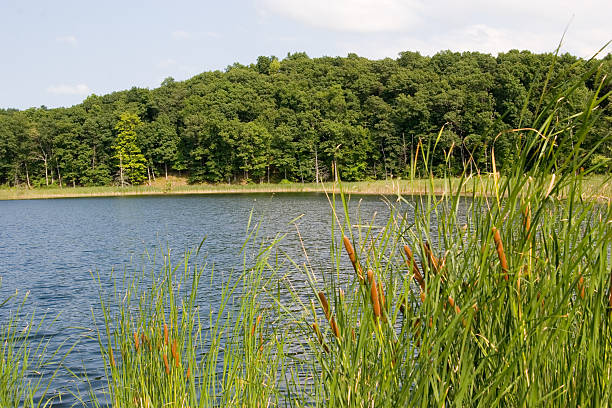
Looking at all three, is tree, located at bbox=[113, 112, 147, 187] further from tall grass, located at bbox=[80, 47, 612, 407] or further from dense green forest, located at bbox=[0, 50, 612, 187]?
tall grass, located at bbox=[80, 47, 612, 407]

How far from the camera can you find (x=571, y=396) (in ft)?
6.01

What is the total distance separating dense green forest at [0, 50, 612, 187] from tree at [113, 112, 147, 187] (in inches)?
4.5

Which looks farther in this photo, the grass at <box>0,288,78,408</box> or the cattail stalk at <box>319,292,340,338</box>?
the grass at <box>0,288,78,408</box>

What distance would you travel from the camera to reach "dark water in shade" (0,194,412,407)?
837 cm

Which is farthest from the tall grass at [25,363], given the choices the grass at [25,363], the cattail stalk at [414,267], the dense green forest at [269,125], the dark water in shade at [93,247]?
the dense green forest at [269,125]

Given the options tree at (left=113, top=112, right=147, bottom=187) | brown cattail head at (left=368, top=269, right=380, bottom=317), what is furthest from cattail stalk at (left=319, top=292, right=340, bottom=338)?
tree at (left=113, top=112, right=147, bottom=187)

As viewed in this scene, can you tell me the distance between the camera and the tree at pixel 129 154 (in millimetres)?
63500

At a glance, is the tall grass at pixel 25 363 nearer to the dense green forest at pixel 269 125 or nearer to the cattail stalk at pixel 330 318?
the cattail stalk at pixel 330 318

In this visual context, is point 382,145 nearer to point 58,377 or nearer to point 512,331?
point 58,377

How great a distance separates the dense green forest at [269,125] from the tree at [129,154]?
0.37ft

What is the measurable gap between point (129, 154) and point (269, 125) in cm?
1623

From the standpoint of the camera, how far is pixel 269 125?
209ft

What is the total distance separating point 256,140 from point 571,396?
5859 cm

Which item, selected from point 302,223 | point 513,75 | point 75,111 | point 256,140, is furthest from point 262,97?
point 302,223
